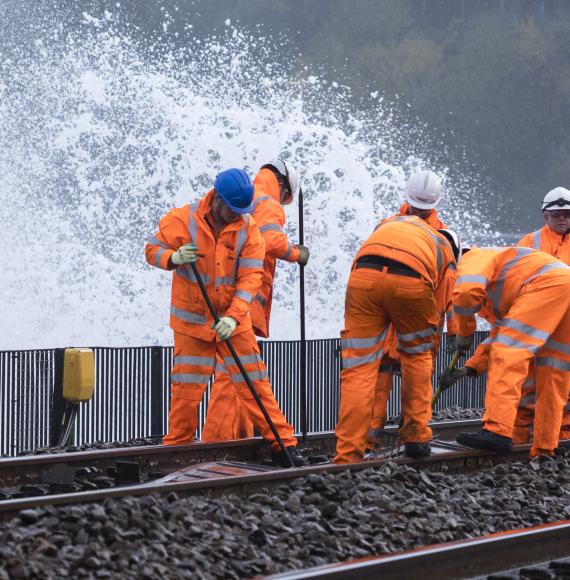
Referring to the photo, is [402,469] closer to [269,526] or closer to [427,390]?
[427,390]

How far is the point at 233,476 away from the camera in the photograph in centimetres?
597

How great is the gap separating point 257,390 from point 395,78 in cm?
7353

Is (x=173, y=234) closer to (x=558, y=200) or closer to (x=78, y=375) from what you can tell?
(x=78, y=375)

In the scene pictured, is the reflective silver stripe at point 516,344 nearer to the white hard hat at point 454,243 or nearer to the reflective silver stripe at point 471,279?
the reflective silver stripe at point 471,279

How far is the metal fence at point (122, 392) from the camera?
31.0ft

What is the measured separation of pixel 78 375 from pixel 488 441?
3.43 meters

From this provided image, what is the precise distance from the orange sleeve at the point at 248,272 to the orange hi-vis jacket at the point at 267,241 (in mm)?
807

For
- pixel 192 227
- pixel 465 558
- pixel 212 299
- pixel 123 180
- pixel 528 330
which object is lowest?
pixel 465 558

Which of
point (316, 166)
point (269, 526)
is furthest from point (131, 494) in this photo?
point (316, 166)

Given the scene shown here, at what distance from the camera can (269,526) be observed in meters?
5.06

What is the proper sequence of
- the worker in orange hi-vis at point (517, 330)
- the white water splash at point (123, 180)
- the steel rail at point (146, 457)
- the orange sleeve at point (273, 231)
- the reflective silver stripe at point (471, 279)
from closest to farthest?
the steel rail at point (146, 457)
the reflective silver stripe at point (471, 279)
the worker in orange hi-vis at point (517, 330)
the orange sleeve at point (273, 231)
the white water splash at point (123, 180)

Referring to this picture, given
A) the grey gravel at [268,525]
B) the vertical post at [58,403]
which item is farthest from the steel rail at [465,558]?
the vertical post at [58,403]

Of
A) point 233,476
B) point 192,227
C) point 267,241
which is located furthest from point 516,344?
point 233,476

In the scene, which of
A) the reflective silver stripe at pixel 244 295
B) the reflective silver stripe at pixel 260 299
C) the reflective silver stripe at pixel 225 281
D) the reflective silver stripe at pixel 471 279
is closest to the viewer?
the reflective silver stripe at pixel 471 279
